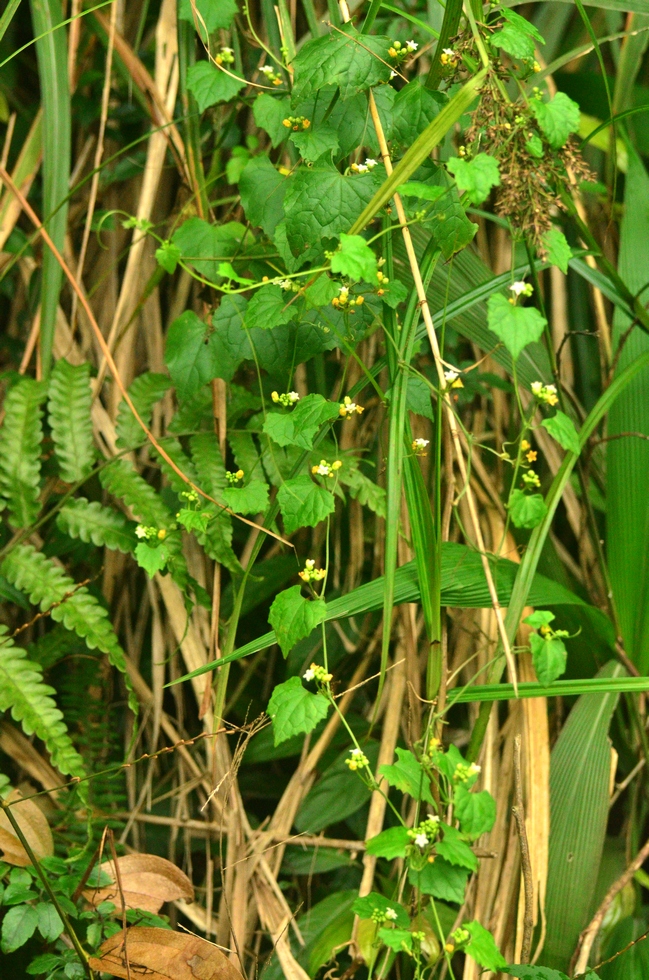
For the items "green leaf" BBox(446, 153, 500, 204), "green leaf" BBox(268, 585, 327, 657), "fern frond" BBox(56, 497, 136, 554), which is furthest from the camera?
"fern frond" BBox(56, 497, 136, 554)

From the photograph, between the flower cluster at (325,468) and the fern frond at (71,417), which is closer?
the flower cluster at (325,468)

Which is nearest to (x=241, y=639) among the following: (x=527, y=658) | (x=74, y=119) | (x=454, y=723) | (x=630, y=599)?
(x=454, y=723)

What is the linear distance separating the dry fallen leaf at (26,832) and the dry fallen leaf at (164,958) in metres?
0.13

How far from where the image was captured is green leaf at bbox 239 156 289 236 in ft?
3.03

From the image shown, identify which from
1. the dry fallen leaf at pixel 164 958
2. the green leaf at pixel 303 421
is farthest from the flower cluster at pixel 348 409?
the dry fallen leaf at pixel 164 958

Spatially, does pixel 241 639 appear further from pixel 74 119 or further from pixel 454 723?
pixel 74 119

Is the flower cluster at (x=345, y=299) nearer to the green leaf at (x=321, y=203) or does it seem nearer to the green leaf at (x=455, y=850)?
the green leaf at (x=321, y=203)

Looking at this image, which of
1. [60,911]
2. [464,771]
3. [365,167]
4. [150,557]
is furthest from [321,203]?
[60,911]

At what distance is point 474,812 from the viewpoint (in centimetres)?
72

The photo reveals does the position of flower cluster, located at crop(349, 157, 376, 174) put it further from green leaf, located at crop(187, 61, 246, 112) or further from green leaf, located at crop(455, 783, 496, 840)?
green leaf, located at crop(455, 783, 496, 840)

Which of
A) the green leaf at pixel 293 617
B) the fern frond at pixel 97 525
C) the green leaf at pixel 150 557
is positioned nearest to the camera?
the green leaf at pixel 293 617

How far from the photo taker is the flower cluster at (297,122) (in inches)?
Answer: 33.3

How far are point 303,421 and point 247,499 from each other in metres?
0.11

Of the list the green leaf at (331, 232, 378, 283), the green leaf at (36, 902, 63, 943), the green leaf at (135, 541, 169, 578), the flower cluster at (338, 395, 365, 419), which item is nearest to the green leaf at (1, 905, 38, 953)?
the green leaf at (36, 902, 63, 943)
